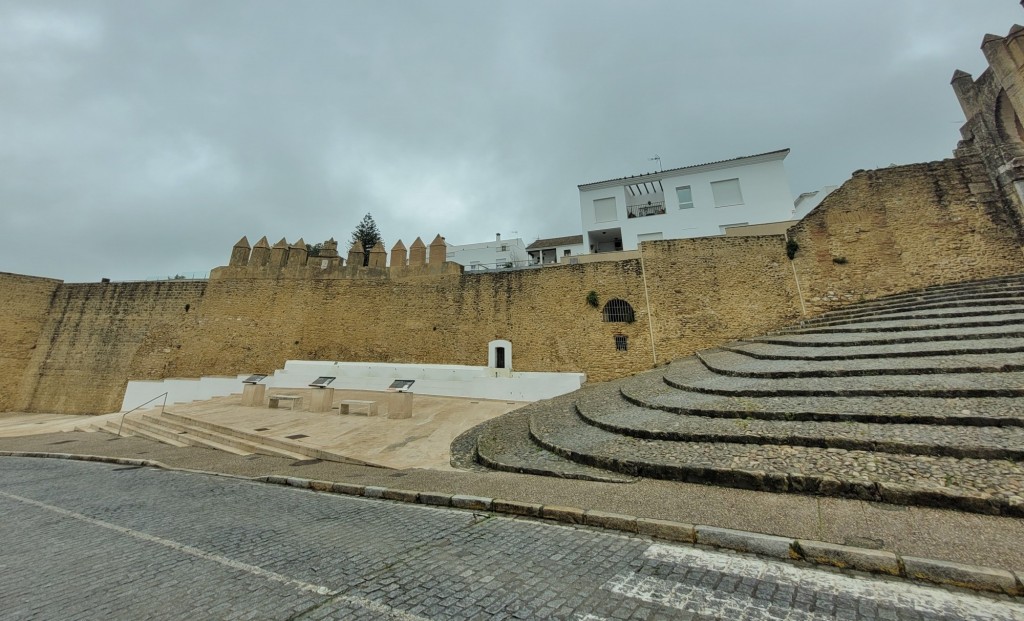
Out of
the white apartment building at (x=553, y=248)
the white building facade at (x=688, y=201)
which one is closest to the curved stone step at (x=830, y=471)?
the white building facade at (x=688, y=201)

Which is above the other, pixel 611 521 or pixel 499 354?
pixel 499 354

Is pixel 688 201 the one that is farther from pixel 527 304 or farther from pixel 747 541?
pixel 747 541

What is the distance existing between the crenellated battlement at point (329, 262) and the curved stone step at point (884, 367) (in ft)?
38.9

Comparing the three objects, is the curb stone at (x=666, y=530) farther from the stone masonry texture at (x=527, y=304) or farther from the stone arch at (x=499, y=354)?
the stone arch at (x=499, y=354)

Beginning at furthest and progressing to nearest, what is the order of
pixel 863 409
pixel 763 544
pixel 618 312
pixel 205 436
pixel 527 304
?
1. pixel 527 304
2. pixel 618 312
3. pixel 205 436
4. pixel 863 409
5. pixel 763 544

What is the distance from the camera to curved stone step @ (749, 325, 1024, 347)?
6691 mm

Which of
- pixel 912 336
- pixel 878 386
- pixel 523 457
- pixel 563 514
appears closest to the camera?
pixel 563 514

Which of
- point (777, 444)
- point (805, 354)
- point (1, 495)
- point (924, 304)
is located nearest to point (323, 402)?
point (1, 495)

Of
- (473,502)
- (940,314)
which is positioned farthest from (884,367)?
(473,502)

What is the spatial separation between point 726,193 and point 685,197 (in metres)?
1.82

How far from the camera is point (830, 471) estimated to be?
355 cm

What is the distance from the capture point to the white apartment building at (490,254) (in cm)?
2680

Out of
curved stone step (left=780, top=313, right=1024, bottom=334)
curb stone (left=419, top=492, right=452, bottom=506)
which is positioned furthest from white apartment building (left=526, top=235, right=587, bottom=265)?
curb stone (left=419, top=492, right=452, bottom=506)

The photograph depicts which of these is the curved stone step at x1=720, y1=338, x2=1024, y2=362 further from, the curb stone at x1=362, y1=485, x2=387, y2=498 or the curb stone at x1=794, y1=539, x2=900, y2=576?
the curb stone at x1=362, y1=485, x2=387, y2=498
